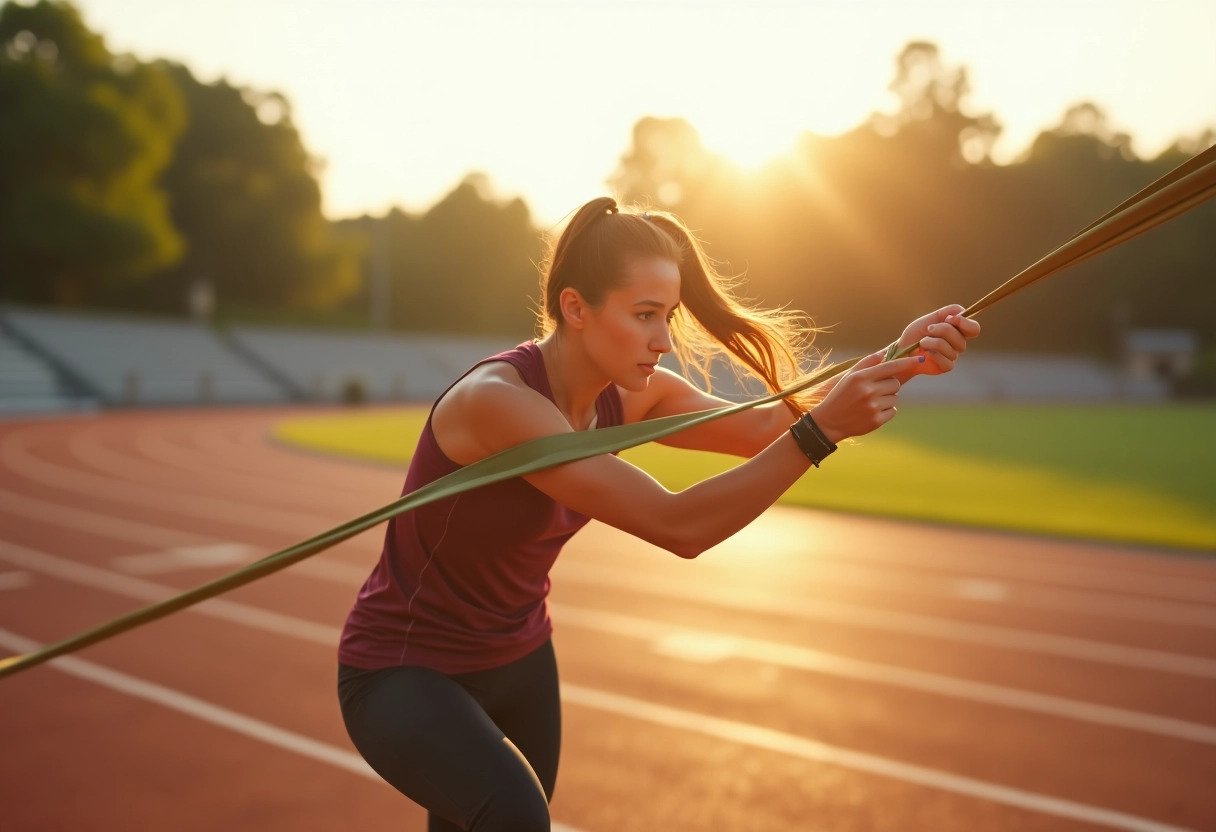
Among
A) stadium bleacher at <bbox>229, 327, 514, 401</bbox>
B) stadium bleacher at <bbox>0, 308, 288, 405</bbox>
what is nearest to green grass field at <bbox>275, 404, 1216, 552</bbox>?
stadium bleacher at <bbox>0, 308, 288, 405</bbox>

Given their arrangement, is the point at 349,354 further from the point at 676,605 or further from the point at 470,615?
the point at 470,615

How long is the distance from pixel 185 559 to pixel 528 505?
333 inches

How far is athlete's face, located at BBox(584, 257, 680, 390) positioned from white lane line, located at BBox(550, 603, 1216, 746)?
179 inches

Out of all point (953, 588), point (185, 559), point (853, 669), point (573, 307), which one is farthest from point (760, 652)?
point (185, 559)

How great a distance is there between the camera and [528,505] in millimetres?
2264

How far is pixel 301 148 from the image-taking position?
50.8 metres

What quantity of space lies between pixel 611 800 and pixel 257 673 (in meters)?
2.78

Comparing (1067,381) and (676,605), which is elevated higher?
(676,605)

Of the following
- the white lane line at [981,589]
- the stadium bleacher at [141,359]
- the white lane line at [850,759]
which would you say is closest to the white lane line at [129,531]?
the white lane line at [850,759]

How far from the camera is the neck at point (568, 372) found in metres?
2.35

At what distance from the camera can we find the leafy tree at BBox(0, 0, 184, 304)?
4006cm

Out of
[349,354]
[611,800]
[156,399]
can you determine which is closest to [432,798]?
[611,800]

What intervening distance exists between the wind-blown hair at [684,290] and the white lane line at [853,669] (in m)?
3.72

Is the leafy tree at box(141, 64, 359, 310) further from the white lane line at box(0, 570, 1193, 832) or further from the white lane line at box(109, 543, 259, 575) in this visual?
the white lane line at box(0, 570, 1193, 832)
